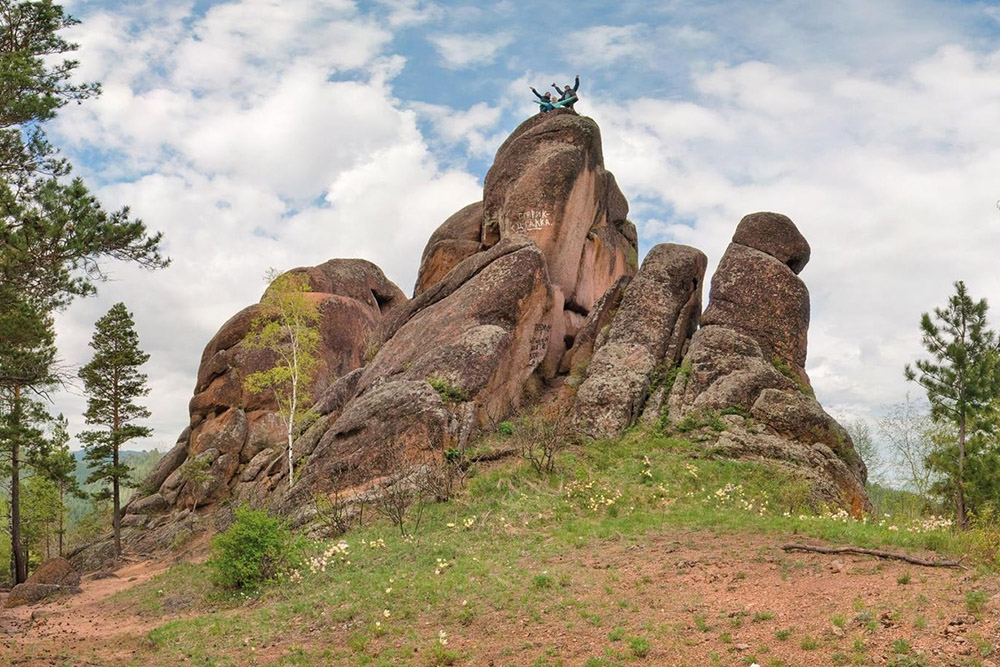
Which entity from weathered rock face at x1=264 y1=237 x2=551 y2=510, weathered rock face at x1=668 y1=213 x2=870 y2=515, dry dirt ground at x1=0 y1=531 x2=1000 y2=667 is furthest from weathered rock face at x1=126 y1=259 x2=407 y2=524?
dry dirt ground at x1=0 y1=531 x2=1000 y2=667

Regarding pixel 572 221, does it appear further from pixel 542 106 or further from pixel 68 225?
pixel 68 225

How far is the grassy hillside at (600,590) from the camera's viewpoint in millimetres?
11016

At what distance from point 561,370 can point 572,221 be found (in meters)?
8.89

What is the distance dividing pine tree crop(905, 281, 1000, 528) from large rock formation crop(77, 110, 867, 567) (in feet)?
26.7

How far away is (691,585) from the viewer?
543 inches

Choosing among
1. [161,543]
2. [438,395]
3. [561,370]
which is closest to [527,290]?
[561,370]

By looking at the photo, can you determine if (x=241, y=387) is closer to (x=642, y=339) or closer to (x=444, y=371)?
(x=444, y=371)

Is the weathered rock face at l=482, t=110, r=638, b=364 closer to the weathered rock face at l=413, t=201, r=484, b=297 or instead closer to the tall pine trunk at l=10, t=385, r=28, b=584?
the weathered rock face at l=413, t=201, r=484, b=297

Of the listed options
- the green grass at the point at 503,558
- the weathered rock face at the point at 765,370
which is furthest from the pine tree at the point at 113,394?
the weathered rock face at the point at 765,370

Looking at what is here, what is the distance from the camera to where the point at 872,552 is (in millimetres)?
13656

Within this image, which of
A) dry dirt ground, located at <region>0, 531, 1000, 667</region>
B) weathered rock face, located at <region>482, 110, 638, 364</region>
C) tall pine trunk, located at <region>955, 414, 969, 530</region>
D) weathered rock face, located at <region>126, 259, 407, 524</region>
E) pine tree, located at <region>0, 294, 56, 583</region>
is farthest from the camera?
weathered rock face, located at <region>126, 259, 407, 524</region>

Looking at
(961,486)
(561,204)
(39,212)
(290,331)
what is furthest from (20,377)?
(961,486)

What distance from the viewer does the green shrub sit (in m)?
18.9

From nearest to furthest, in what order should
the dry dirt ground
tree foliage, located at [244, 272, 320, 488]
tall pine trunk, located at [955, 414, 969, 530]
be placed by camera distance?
the dry dirt ground, tall pine trunk, located at [955, 414, 969, 530], tree foliage, located at [244, 272, 320, 488]
